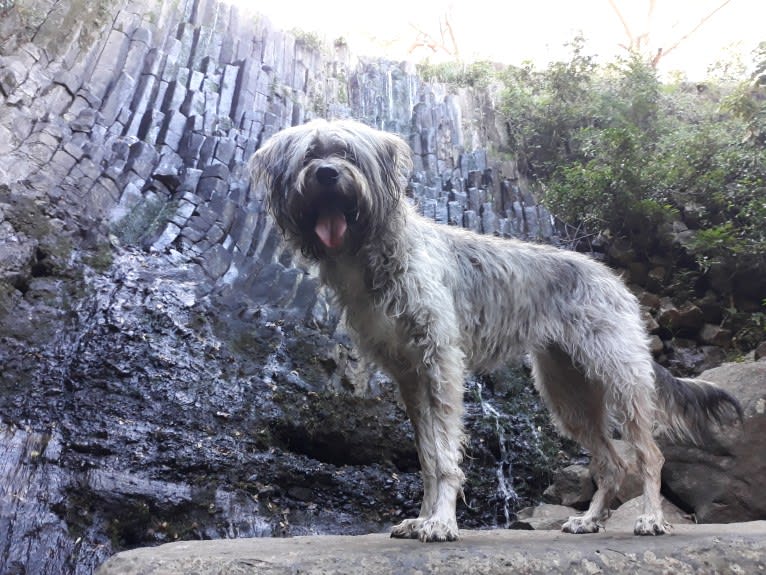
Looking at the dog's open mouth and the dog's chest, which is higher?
the dog's open mouth

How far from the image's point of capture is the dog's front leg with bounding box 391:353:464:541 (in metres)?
3.72

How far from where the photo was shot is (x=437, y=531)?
3.50m

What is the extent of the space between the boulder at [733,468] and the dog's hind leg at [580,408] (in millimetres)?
1911

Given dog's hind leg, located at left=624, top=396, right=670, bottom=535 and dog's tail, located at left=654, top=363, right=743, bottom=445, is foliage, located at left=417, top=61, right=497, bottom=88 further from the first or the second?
dog's hind leg, located at left=624, top=396, right=670, bottom=535

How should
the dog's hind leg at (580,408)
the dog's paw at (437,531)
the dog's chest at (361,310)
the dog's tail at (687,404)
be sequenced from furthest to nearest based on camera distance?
the dog's tail at (687,404), the dog's hind leg at (580,408), the dog's chest at (361,310), the dog's paw at (437,531)

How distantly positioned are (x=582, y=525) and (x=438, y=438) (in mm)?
1246

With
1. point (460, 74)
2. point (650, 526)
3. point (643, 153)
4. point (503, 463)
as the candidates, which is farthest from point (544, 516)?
point (460, 74)

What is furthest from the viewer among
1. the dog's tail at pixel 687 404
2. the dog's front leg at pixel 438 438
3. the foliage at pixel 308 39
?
the foliage at pixel 308 39

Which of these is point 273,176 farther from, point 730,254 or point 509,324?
Result: point 730,254

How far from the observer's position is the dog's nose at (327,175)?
12.7ft

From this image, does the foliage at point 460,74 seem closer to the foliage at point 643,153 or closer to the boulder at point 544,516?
the foliage at point 643,153

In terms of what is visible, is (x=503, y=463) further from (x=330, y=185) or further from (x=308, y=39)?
(x=308, y=39)

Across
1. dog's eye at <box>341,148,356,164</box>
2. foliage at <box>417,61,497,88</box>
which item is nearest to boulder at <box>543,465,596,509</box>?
dog's eye at <box>341,148,356,164</box>

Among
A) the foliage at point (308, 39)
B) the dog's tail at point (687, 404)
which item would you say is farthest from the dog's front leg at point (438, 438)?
the foliage at point (308, 39)
